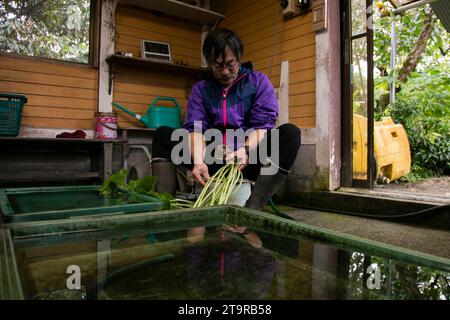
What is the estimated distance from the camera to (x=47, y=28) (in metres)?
3.33

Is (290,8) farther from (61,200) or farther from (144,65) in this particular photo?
(61,200)

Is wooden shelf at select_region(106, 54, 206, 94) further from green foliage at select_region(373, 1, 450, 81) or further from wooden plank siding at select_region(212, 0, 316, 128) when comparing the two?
green foliage at select_region(373, 1, 450, 81)

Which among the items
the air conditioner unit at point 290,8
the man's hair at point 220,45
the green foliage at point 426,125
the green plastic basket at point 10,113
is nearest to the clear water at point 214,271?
the man's hair at point 220,45

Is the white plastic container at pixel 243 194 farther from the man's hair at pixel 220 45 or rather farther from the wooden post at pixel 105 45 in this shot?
the wooden post at pixel 105 45

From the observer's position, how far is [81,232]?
93cm

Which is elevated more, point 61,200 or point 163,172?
point 163,172

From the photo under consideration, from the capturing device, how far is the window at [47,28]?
3146 millimetres

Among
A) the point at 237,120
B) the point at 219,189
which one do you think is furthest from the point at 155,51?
the point at 219,189

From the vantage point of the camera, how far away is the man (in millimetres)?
1907

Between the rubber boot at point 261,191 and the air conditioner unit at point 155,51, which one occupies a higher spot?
the air conditioner unit at point 155,51

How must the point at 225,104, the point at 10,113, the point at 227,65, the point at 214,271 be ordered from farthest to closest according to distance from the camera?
the point at 10,113, the point at 225,104, the point at 227,65, the point at 214,271

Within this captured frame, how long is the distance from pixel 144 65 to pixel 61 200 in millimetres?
2347

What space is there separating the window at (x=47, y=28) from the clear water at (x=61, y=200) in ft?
6.43
